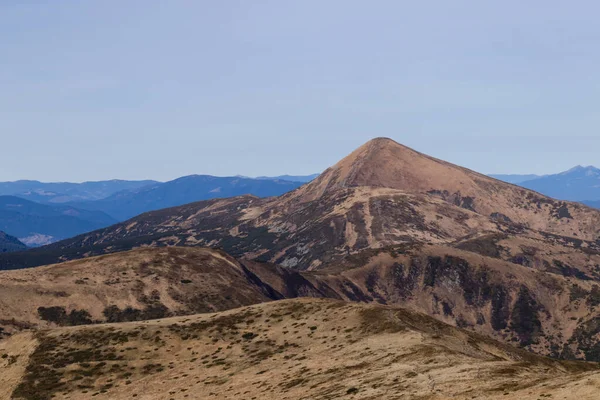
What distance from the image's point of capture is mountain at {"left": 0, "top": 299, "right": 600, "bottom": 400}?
56.7 meters

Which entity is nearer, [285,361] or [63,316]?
[285,361]

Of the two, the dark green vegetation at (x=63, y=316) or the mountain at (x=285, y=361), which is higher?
the mountain at (x=285, y=361)

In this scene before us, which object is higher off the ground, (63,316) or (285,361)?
(285,361)

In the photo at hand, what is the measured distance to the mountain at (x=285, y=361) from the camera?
56719 mm

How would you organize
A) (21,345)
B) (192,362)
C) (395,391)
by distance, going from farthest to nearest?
(21,345) → (192,362) → (395,391)

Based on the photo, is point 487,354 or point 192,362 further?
point 192,362

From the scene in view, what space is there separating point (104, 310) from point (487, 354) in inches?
4470

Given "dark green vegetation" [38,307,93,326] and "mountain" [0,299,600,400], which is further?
"dark green vegetation" [38,307,93,326]

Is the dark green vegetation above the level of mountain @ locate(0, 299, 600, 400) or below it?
below

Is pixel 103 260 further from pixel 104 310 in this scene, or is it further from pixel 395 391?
pixel 395 391

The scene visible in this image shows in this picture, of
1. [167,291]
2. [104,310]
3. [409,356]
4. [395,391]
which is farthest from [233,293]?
[395,391]

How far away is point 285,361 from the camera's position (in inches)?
3086

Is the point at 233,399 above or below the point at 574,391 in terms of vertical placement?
below

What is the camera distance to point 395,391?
55750mm
